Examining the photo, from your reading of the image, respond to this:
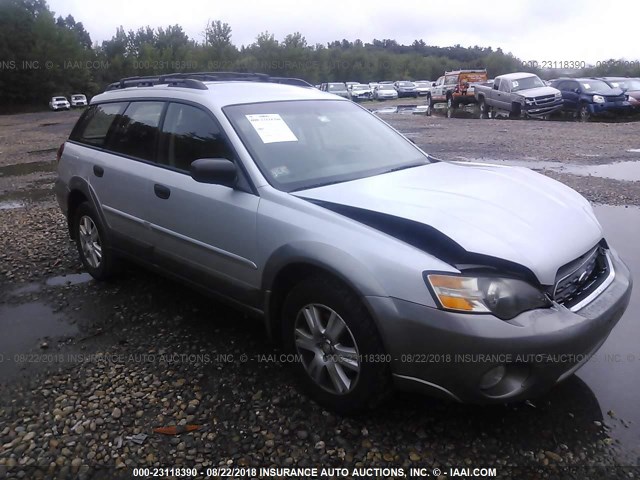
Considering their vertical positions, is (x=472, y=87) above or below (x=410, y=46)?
below

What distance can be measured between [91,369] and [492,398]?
2.51 metres

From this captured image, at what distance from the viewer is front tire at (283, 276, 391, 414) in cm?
257

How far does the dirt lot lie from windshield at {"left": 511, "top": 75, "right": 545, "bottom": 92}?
1741 cm

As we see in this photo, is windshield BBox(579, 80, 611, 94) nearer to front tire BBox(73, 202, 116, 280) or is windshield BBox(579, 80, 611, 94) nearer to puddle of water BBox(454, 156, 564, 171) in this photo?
puddle of water BBox(454, 156, 564, 171)

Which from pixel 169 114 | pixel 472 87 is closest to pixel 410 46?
pixel 472 87

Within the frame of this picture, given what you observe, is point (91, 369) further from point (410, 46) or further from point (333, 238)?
point (410, 46)

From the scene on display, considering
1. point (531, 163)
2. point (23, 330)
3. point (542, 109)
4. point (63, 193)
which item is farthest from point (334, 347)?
point (542, 109)

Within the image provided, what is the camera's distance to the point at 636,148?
11.6m

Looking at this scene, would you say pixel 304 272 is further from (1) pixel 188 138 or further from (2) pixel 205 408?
(1) pixel 188 138

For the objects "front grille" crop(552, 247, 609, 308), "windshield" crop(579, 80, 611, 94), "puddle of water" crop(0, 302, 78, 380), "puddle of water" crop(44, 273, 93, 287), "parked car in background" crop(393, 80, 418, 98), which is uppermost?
"parked car in background" crop(393, 80, 418, 98)

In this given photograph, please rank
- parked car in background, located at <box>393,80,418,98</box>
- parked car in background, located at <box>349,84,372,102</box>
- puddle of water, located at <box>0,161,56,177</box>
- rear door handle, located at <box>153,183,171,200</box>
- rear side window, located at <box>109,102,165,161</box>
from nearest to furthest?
1. rear door handle, located at <box>153,183,171,200</box>
2. rear side window, located at <box>109,102,165,161</box>
3. puddle of water, located at <box>0,161,56,177</box>
4. parked car in background, located at <box>349,84,372,102</box>
5. parked car in background, located at <box>393,80,418,98</box>

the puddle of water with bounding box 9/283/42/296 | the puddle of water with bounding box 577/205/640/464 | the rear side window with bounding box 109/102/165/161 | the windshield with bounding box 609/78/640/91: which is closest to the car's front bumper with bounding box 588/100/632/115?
the windshield with bounding box 609/78/640/91

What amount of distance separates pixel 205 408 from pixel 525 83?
2096cm

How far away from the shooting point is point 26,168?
12.2 m
